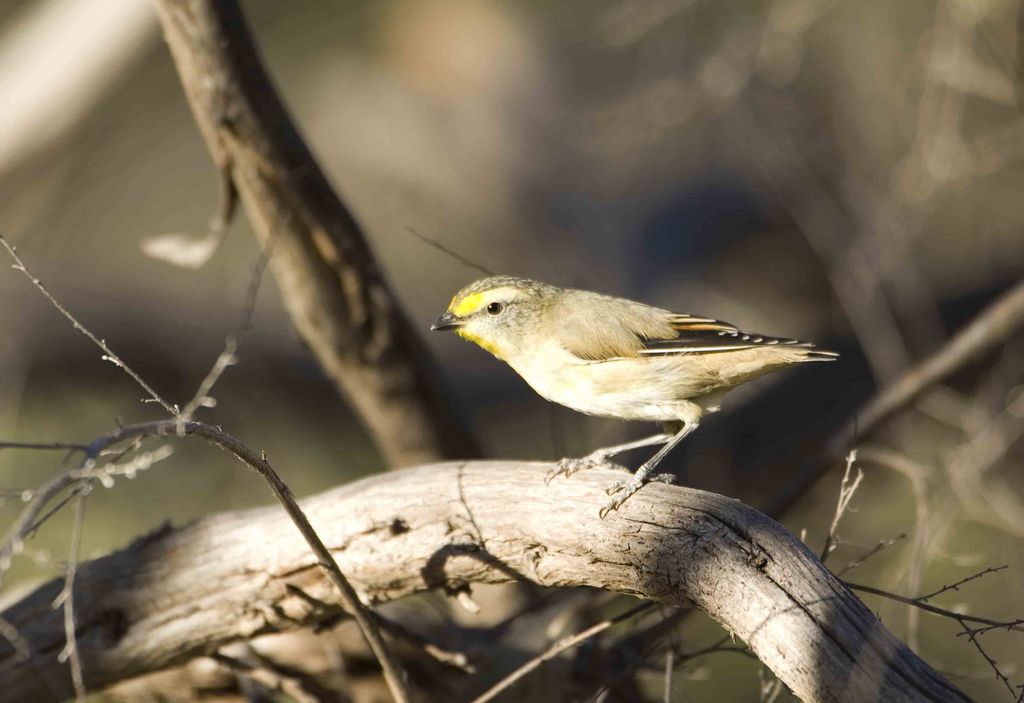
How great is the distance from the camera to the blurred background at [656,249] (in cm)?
657

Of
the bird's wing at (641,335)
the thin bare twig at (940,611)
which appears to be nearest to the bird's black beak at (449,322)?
the bird's wing at (641,335)

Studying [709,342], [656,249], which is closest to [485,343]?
[709,342]

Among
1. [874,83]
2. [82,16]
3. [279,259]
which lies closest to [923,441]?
[874,83]

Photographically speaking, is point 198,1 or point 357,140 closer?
point 198,1

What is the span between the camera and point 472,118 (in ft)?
38.2

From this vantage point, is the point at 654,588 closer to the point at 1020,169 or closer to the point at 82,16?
the point at 82,16

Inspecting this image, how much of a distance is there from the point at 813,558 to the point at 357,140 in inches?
407

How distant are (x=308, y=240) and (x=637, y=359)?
1.67 meters

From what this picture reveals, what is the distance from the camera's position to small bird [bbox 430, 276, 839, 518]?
3691mm

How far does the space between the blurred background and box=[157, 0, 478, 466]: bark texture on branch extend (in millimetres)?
559

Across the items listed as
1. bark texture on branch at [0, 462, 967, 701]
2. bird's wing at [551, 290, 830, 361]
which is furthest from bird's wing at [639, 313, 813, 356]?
bark texture on branch at [0, 462, 967, 701]

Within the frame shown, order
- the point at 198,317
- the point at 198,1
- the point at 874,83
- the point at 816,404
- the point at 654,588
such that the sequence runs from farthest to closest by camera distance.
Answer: the point at 874,83
the point at 198,317
the point at 816,404
the point at 198,1
the point at 654,588

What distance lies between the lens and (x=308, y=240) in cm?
454

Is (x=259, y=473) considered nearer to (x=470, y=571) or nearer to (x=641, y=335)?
(x=470, y=571)
